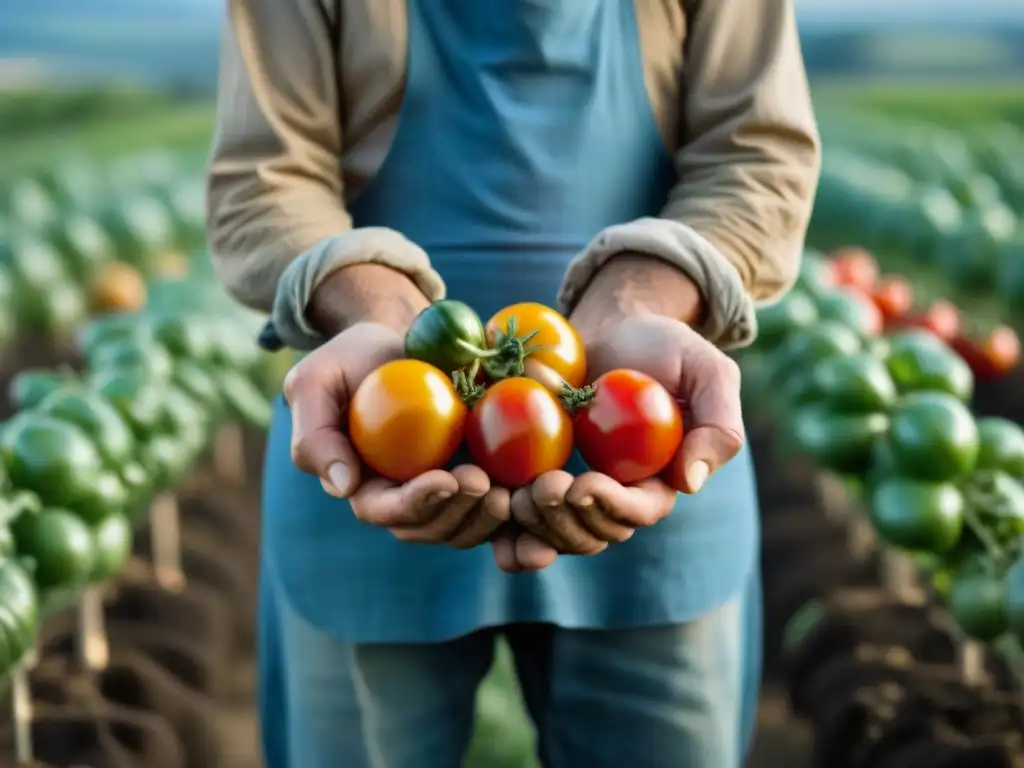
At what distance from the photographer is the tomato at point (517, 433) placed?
60.4 inches

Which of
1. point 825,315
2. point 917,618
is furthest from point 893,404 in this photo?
point 825,315

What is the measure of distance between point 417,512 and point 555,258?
0.43 metres

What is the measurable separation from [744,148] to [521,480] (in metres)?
0.47

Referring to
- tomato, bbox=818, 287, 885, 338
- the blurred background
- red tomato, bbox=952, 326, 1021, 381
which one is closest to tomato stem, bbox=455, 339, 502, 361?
the blurred background

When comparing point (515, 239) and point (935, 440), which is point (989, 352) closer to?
point (935, 440)

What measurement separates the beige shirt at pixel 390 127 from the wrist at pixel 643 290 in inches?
0.8

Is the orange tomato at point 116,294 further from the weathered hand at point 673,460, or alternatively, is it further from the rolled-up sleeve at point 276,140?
the weathered hand at point 673,460

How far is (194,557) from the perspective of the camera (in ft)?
13.5

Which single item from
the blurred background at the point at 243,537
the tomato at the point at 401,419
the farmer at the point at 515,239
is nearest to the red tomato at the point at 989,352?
the blurred background at the point at 243,537

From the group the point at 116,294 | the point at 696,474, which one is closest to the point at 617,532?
the point at 696,474

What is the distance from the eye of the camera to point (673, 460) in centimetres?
156

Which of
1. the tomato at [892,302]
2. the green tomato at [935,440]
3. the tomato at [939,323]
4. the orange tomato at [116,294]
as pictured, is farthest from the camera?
the orange tomato at [116,294]

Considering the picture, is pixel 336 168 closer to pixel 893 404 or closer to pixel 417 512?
pixel 417 512

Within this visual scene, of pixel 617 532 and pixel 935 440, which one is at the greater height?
pixel 617 532
